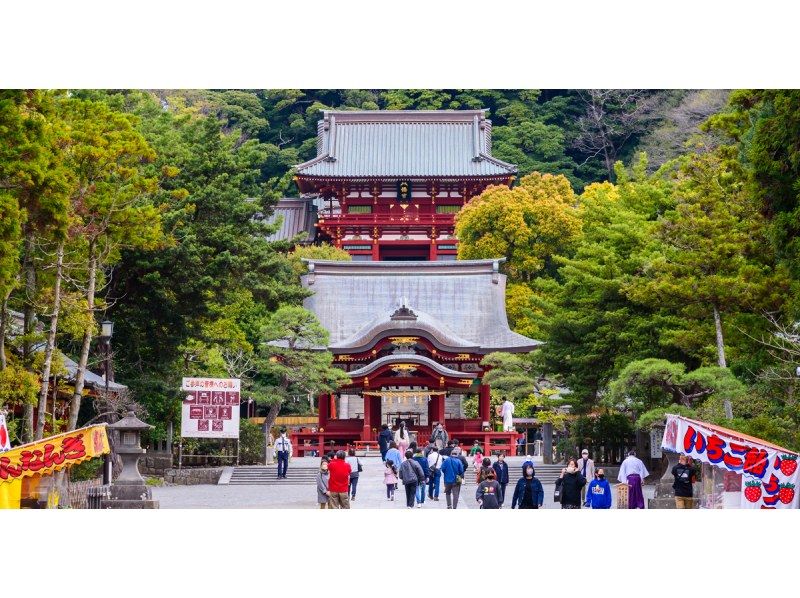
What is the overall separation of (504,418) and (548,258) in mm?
10729

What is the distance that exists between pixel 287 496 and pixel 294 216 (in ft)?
105

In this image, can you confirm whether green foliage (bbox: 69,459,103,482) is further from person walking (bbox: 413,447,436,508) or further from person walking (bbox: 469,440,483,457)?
person walking (bbox: 469,440,483,457)

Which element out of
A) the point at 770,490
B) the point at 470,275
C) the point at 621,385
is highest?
the point at 470,275

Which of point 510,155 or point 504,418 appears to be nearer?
point 504,418

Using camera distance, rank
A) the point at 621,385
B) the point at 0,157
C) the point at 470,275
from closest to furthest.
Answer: the point at 0,157, the point at 621,385, the point at 470,275

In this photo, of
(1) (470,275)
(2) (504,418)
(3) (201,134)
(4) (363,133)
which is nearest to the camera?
(3) (201,134)

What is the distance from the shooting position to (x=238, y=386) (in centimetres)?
2673

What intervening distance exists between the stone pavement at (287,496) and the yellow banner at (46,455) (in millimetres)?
3909

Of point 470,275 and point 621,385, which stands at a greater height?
point 470,275

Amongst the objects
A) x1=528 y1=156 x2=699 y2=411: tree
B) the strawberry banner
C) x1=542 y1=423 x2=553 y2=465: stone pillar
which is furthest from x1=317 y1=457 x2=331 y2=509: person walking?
x1=542 y1=423 x2=553 y2=465: stone pillar

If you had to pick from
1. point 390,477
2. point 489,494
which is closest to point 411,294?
point 390,477

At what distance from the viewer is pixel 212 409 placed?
88.1 feet

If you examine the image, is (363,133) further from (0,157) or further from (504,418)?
(0,157)

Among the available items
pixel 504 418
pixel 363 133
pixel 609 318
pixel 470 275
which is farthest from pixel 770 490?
pixel 363 133
